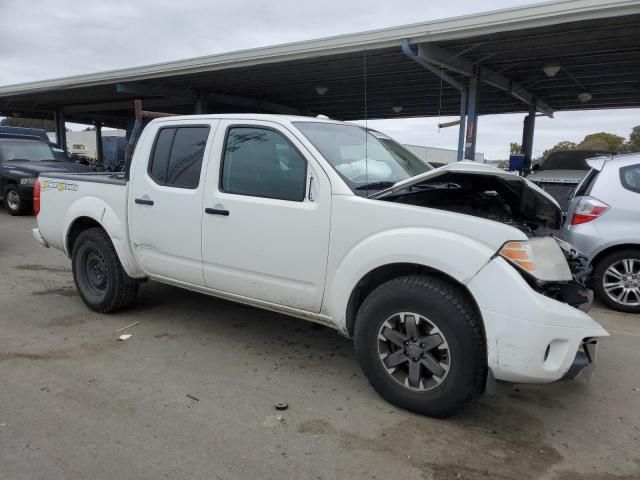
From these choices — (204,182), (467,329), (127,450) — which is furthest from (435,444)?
(204,182)

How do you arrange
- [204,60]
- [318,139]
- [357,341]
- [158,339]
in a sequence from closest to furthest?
[357,341], [318,139], [158,339], [204,60]

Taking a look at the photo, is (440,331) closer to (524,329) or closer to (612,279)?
(524,329)

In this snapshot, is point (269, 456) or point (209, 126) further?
point (209, 126)

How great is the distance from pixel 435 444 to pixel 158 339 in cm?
259

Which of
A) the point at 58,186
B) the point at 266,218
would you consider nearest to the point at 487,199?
the point at 266,218

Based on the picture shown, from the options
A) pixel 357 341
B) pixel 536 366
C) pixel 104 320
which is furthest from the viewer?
pixel 104 320

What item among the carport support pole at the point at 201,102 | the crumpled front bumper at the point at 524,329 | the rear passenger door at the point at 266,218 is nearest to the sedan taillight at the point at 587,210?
the crumpled front bumper at the point at 524,329

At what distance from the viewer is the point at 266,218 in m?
3.52

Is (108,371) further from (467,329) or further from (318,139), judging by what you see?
(467,329)

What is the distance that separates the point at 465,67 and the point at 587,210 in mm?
6832

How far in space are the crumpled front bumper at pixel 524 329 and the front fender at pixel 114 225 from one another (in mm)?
3216

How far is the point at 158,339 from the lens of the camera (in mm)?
4293

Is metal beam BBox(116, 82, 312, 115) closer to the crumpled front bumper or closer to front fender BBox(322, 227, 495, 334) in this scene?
front fender BBox(322, 227, 495, 334)

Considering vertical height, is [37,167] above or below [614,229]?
above
